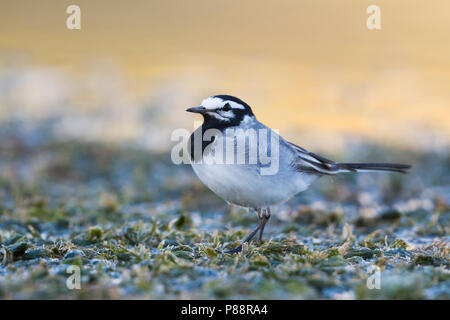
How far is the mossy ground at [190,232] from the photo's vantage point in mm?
4215

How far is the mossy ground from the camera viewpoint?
421 centimetres

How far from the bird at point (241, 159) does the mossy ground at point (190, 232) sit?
508mm

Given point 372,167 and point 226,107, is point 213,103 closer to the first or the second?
point 226,107

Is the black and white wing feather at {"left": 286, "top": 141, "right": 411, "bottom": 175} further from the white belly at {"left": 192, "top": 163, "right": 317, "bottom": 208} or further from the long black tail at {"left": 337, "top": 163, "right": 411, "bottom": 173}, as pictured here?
the white belly at {"left": 192, "top": 163, "right": 317, "bottom": 208}

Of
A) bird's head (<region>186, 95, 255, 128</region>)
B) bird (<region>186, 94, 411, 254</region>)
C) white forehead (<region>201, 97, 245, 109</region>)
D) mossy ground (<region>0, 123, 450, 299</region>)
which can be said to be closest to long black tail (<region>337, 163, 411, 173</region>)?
bird (<region>186, 94, 411, 254</region>)

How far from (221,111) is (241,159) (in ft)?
1.87

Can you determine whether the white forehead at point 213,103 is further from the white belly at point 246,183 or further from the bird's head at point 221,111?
the white belly at point 246,183

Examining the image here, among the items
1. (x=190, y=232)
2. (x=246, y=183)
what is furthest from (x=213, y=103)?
(x=190, y=232)

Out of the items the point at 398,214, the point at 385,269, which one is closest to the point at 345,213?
the point at 398,214

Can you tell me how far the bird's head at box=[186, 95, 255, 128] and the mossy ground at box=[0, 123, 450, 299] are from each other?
119 cm

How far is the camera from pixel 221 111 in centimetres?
532

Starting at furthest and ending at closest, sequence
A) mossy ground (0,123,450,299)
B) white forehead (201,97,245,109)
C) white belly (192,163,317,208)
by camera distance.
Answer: white forehead (201,97,245,109), white belly (192,163,317,208), mossy ground (0,123,450,299)
